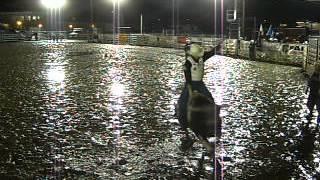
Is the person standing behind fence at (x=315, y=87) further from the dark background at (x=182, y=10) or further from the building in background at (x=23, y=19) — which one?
the building in background at (x=23, y=19)

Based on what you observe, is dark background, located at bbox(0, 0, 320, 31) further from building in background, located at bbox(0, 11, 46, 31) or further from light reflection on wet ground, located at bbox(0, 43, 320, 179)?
light reflection on wet ground, located at bbox(0, 43, 320, 179)

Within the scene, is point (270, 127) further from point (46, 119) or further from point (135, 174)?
point (46, 119)

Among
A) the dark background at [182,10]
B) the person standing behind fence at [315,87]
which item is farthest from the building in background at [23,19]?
the person standing behind fence at [315,87]

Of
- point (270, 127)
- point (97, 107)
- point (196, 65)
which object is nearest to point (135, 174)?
point (196, 65)

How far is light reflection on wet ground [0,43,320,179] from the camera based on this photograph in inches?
272

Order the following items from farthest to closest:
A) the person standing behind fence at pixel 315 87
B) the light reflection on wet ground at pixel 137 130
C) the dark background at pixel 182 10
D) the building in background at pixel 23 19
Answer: the building in background at pixel 23 19 → the dark background at pixel 182 10 → the person standing behind fence at pixel 315 87 → the light reflection on wet ground at pixel 137 130

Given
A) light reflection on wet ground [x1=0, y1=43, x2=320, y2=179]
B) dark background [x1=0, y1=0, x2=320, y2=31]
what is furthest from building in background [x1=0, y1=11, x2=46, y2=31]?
light reflection on wet ground [x1=0, y1=43, x2=320, y2=179]

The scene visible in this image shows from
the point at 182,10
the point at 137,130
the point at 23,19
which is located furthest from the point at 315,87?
the point at 23,19

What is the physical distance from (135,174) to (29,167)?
1661mm

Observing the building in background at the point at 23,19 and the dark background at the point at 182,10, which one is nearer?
the dark background at the point at 182,10

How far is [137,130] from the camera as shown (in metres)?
9.38

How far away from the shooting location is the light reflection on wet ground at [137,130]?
691cm

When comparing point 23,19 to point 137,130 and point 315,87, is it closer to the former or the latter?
point 137,130

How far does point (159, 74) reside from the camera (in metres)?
19.9
